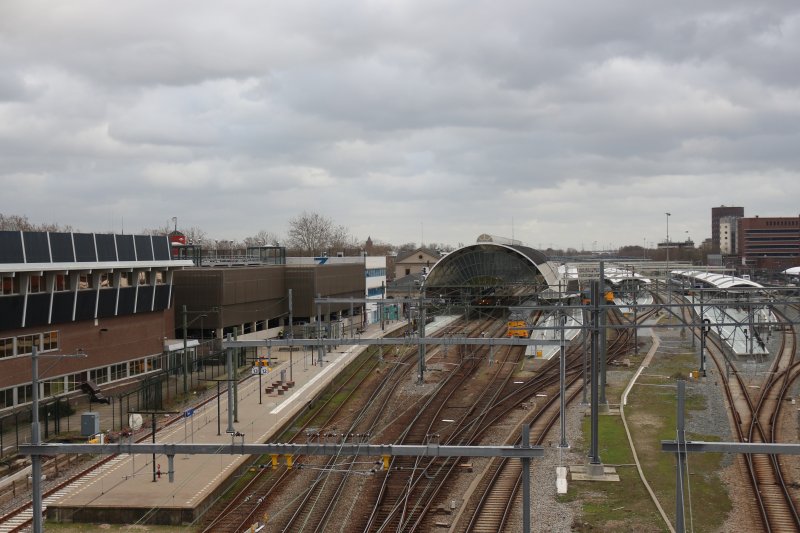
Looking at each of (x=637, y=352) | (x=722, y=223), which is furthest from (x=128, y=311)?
(x=722, y=223)

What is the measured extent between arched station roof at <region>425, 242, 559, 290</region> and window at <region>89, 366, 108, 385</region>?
1260 inches

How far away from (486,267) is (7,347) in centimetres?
4211

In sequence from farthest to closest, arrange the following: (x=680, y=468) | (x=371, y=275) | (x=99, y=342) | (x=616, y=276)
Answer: (x=371, y=275) → (x=616, y=276) → (x=99, y=342) → (x=680, y=468)

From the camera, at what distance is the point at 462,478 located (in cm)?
1900

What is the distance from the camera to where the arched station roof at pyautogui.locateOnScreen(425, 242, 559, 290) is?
60906 mm

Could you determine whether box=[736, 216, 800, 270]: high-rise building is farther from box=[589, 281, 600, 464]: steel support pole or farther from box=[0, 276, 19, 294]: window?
box=[0, 276, 19, 294]: window

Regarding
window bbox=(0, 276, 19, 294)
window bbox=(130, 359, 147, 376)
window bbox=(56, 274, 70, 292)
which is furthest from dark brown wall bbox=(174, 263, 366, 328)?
window bbox=(0, 276, 19, 294)

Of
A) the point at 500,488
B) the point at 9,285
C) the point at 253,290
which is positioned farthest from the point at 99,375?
the point at 500,488

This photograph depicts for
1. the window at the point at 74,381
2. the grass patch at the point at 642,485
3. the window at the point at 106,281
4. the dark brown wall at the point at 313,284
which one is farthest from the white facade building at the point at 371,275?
the grass patch at the point at 642,485

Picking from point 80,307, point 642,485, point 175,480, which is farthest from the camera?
point 80,307

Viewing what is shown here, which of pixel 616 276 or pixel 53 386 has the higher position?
pixel 616 276

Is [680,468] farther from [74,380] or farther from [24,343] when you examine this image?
[74,380]

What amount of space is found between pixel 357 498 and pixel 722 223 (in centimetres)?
18773

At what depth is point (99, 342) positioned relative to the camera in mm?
31062
